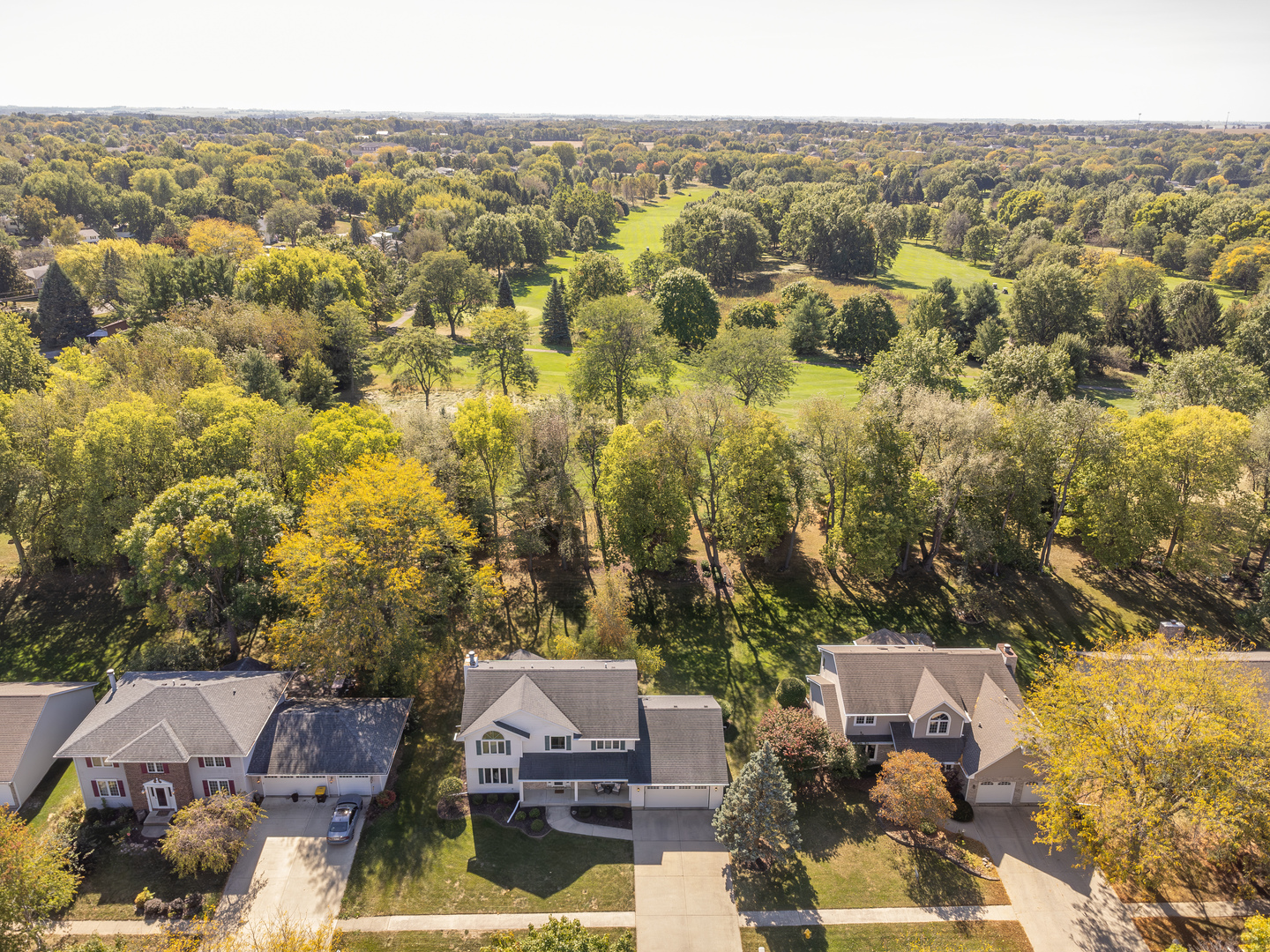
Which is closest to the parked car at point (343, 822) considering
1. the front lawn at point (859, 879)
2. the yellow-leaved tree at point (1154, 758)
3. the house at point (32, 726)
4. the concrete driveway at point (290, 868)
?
the concrete driveway at point (290, 868)

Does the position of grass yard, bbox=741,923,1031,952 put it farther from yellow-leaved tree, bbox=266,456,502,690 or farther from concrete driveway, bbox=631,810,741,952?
yellow-leaved tree, bbox=266,456,502,690

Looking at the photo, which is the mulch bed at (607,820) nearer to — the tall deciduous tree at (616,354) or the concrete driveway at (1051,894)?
the concrete driveway at (1051,894)

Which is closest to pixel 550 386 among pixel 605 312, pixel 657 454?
pixel 605 312

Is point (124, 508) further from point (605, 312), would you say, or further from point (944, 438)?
point (944, 438)

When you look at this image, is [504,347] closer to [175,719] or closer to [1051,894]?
[175,719]

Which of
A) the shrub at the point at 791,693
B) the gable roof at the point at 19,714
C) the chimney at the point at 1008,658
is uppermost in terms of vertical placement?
the chimney at the point at 1008,658

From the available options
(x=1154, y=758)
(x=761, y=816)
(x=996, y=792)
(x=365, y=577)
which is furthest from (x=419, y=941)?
(x=1154, y=758)
